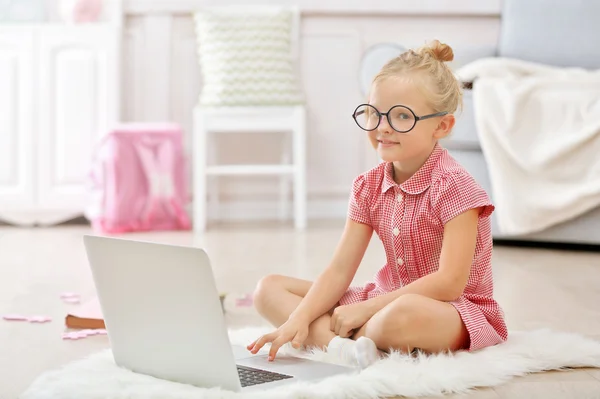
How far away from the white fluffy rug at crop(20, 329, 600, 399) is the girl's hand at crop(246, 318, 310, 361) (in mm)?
31

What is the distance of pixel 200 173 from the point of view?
332 cm

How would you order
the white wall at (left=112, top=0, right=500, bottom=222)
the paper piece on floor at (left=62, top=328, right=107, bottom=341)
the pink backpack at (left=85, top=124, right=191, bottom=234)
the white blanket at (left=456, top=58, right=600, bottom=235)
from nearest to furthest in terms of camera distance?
1. the paper piece on floor at (left=62, top=328, right=107, bottom=341)
2. the white blanket at (left=456, top=58, right=600, bottom=235)
3. the pink backpack at (left=85, top=124, right=191, bottom=234)
4. the white wall at (left=112, top=0, right=500, bottom=222)

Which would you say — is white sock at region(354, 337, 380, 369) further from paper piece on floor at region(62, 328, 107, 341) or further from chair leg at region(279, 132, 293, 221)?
chair leg at region(279, 132, 293, 221)

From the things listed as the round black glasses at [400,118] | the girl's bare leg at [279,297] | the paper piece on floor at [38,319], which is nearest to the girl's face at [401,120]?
the round black glasses at [400,118]

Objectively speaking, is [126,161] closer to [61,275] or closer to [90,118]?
[90,118]

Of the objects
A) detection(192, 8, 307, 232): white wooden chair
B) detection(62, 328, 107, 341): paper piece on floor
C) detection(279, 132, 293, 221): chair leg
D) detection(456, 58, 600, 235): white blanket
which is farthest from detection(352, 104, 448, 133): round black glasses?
detection(279, 132, 293, 221): chair leg

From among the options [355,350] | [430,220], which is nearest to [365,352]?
[355,350]

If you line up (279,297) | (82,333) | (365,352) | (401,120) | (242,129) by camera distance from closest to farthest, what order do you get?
(365,352), (401,120), (279,297), (82,333), (242,129)

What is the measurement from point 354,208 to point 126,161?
6.28ft

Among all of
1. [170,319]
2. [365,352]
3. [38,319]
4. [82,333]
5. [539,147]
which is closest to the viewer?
[170,319]

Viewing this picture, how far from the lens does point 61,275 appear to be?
90.4 inches

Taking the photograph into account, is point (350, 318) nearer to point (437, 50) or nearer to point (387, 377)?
point (387, 377)

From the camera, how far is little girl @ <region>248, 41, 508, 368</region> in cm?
134

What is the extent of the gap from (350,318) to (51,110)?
2.29m
